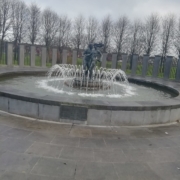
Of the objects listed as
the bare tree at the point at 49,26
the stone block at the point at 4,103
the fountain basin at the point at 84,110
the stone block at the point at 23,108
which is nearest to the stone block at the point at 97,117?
the fountain basin at the point at 84,110

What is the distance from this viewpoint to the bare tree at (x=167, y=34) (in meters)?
34.0

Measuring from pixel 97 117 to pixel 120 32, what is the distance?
34033mm

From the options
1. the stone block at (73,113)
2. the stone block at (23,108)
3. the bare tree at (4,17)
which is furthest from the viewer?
the bare tree at (4,17)

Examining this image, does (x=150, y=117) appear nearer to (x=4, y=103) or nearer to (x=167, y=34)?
(x=4, y=103)

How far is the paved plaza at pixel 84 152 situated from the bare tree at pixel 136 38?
106 feet

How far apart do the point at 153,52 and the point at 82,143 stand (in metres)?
34.6

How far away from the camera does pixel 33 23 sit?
113 feet

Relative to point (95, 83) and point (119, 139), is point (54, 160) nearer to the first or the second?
point (119, 139)

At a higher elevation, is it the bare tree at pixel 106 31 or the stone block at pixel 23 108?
the bare tree at pixel 106 31

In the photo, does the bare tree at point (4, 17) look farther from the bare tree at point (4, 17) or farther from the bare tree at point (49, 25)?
the bare tree at point (49, 25)

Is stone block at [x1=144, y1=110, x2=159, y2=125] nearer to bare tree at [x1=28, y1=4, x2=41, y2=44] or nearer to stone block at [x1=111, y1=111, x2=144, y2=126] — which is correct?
stone block at [x1=111, y1=111, x2=144, y2=126]

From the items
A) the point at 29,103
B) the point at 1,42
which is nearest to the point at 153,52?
the point at 1,42

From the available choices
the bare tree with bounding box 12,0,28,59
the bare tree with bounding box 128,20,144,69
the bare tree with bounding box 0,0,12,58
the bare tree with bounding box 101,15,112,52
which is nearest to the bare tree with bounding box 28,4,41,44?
the bare tree with bounding box 12,0,28,59

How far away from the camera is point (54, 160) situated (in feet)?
11.8
